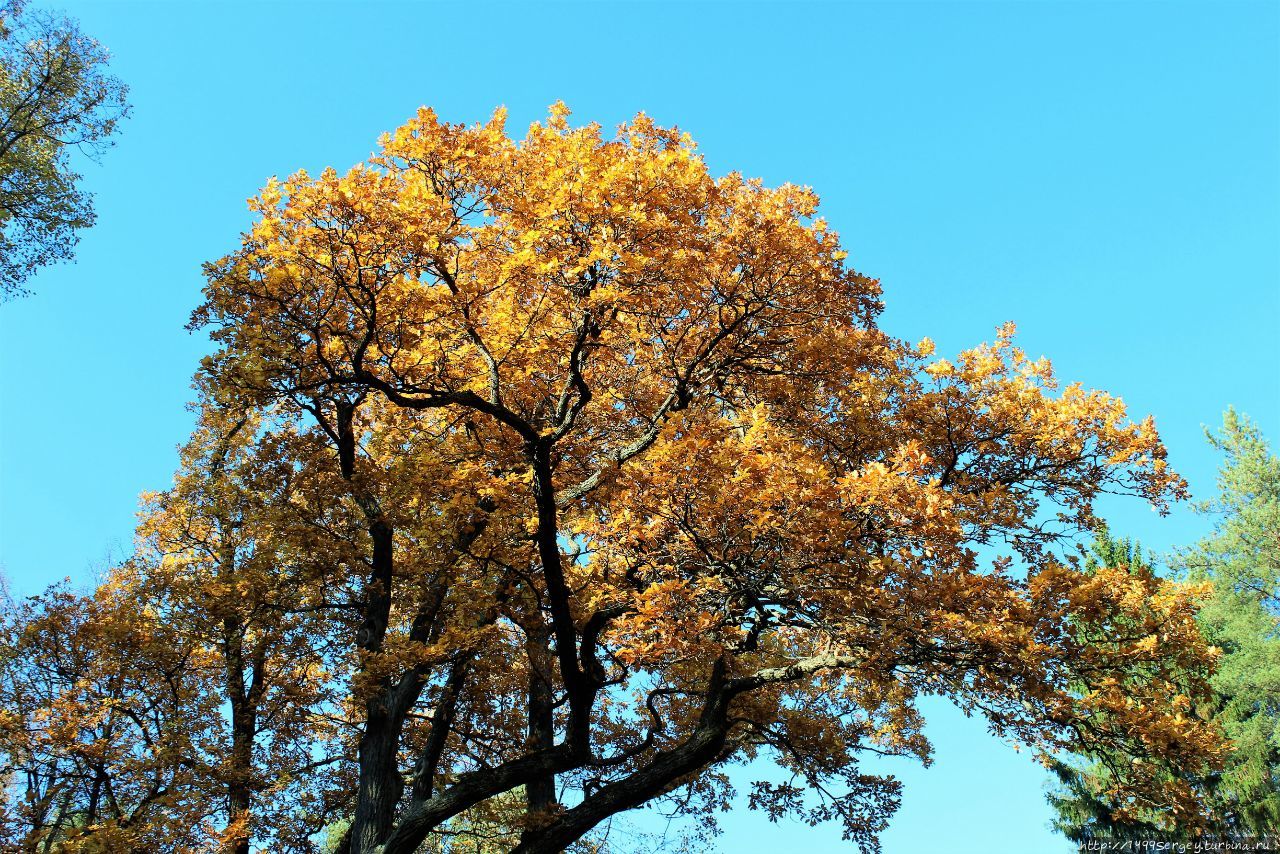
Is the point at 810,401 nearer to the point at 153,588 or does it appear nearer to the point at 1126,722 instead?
the point at 1126,722

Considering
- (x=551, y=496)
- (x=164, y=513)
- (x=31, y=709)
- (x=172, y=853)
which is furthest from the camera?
(x=164, y=513)

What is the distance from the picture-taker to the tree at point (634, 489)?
9039 millimetres

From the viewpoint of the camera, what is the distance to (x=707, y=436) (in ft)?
29.8

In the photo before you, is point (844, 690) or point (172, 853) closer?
point (172, 853)

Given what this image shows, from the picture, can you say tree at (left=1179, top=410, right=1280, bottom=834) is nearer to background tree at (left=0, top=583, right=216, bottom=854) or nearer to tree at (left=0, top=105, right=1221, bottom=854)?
tree at (left=0, top=105, right=1221, bottom=854)

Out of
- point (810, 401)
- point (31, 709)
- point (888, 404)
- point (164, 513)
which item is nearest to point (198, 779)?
point (31, 709)

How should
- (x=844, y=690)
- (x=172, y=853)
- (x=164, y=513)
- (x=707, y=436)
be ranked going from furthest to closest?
(x=164, y=513)
(x=844, y=690)
(x=172, y=853)
(x=707, y=436)

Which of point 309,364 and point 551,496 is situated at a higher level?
point 309,364

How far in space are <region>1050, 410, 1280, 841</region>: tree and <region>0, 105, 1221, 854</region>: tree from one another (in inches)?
72.3

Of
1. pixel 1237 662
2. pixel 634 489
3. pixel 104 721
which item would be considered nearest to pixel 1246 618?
pixel 1237 662

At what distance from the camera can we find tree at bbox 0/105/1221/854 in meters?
9.04

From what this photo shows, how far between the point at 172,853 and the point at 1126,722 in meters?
11.5

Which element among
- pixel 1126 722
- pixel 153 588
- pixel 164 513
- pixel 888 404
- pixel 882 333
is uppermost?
pixel 164 513

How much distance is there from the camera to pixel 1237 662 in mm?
24234
